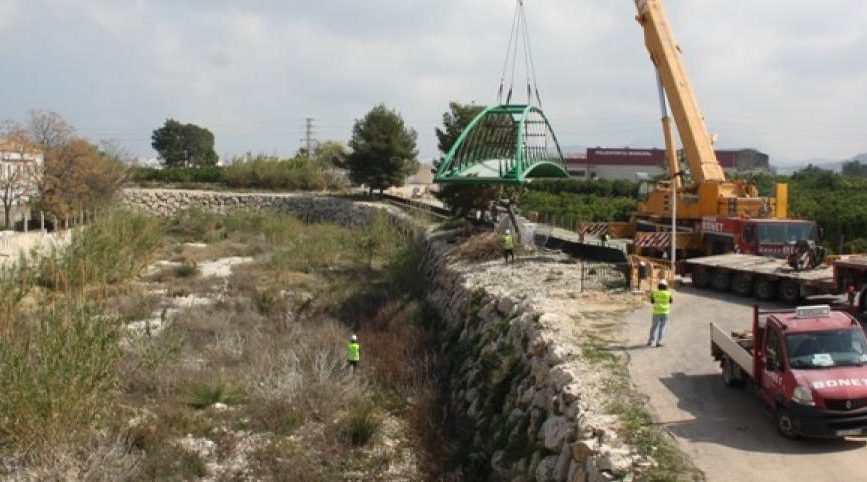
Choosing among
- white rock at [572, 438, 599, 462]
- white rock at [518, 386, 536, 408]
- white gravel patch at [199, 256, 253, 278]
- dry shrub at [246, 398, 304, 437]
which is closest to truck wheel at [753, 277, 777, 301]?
white rock at [518, 386, 536, 408]

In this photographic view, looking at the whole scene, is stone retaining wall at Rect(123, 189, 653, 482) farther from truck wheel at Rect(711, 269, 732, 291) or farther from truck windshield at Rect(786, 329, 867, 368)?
truck wheel at Rect(711, 269, 732, 291)

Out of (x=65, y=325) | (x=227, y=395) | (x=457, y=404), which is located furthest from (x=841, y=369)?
(x=65, y=325)

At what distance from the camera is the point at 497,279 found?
72.9ft

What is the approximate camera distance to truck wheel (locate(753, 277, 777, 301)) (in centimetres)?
1909

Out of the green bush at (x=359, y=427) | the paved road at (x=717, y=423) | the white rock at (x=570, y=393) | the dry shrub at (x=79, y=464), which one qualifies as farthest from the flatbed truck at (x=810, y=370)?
the dry shrub at (x=79, y=464)

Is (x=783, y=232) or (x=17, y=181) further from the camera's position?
(x=17, y=181)

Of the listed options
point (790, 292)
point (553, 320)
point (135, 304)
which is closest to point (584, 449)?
point (553, 320)

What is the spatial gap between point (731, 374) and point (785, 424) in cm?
216

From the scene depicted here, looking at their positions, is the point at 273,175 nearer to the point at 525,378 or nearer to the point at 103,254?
the point at 103,254

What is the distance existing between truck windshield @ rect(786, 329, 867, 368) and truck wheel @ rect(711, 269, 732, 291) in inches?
377

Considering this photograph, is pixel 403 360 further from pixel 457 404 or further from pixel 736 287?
pixel 736 287

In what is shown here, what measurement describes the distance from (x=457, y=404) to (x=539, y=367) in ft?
10.3

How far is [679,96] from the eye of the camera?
26.0 meters

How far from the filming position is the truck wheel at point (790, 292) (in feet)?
60.7
